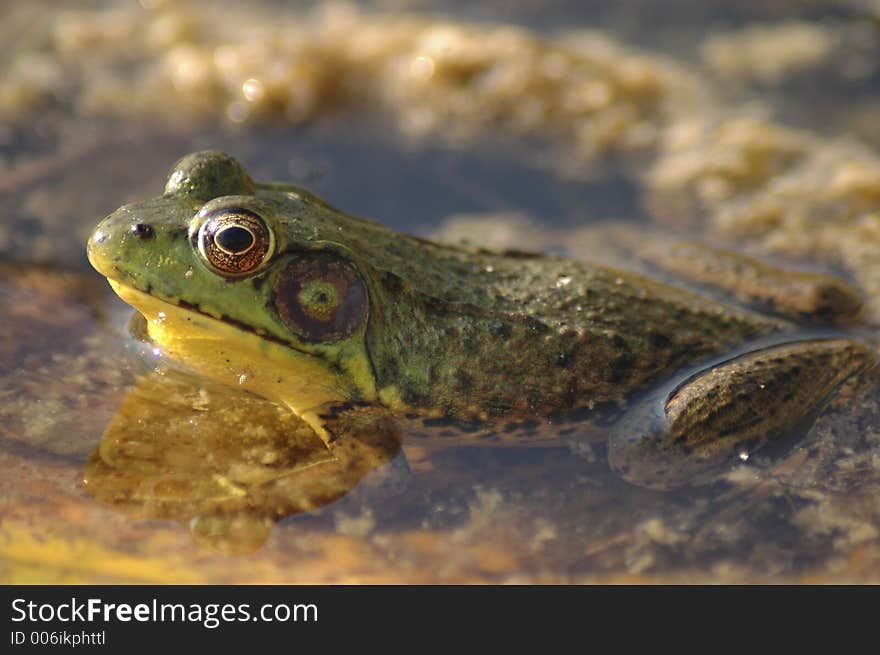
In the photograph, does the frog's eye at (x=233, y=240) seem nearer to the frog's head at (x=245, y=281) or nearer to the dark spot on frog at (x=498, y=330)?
the frog's head at (x=245, y=281)

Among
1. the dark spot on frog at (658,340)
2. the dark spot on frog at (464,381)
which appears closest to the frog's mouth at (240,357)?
the dark spot on frog at (464,381)

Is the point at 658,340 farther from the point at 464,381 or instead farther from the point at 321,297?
the point at 321,297

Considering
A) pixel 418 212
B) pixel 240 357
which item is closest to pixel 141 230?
pixel 240 357

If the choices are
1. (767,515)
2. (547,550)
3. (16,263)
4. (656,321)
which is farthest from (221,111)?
(767,515)

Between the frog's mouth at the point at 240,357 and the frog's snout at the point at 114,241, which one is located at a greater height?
the frog's snout at the point at 114,241

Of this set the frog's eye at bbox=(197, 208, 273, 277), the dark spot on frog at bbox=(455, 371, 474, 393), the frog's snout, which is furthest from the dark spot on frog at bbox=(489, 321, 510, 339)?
the frog's snout

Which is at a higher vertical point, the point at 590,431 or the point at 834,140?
the point at 834,140
